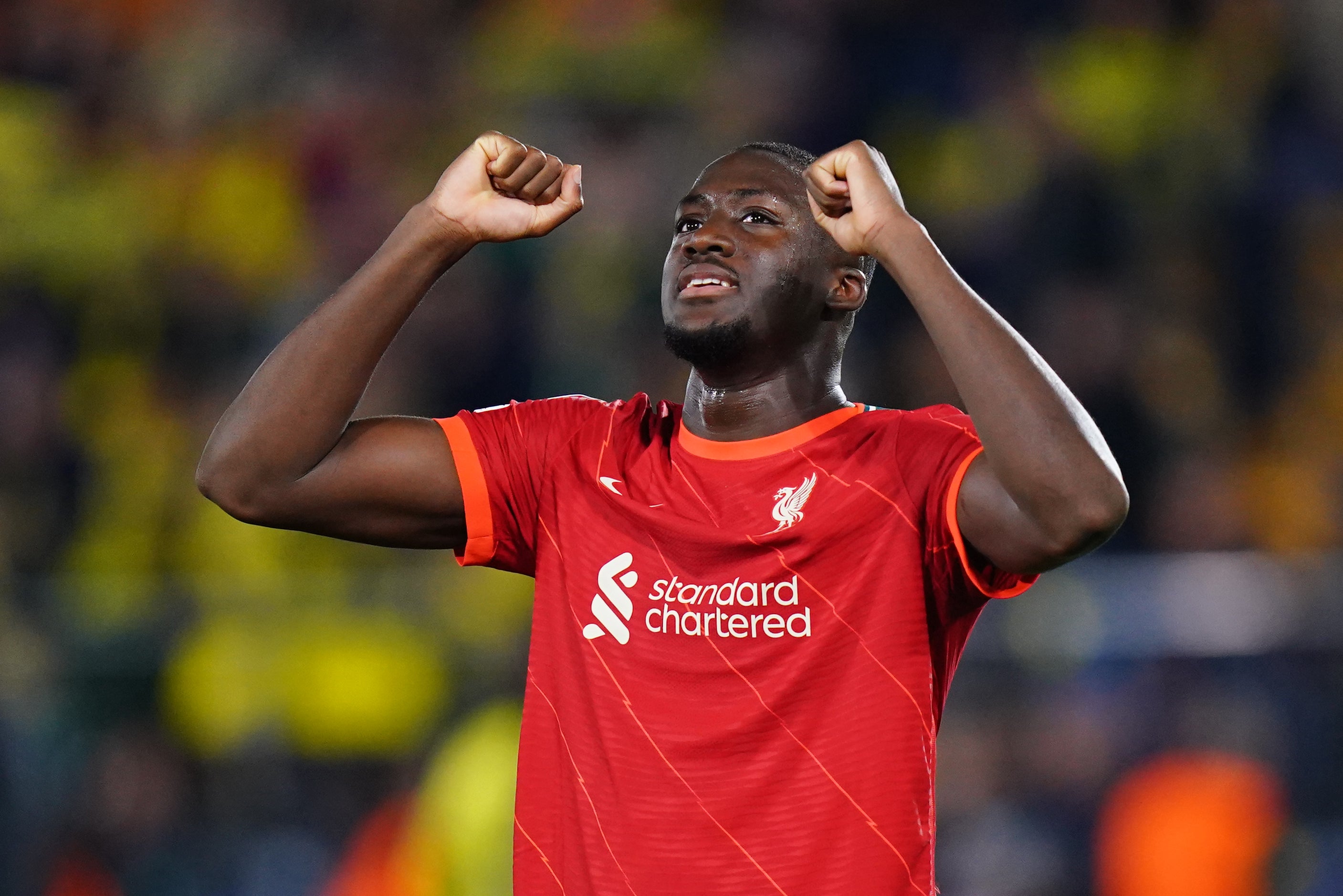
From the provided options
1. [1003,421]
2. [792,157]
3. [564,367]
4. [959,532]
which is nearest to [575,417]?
[792,157]

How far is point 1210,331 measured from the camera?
260 inches

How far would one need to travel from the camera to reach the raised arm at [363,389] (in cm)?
271

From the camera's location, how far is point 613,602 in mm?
2693

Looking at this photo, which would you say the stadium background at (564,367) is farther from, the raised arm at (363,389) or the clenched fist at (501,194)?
the clenched fist at (501,194)

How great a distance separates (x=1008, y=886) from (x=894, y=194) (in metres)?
3.21

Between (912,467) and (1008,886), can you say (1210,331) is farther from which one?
(912,467)

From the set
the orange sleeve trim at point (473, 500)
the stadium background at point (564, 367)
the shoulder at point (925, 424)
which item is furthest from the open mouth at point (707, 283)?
the stadium background at point (564, 367)

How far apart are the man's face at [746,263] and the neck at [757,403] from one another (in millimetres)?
63

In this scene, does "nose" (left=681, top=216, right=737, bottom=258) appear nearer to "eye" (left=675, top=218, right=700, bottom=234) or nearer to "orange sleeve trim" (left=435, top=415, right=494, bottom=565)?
"eye" (left=675, top=218, right=700, bottom=234)

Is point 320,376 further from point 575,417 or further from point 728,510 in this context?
point 728,510

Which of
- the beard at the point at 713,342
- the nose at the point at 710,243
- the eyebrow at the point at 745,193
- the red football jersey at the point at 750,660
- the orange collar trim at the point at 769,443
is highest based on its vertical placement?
the eyebrow at the point at 745,193

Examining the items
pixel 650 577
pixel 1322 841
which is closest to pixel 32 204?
pixel 650 577

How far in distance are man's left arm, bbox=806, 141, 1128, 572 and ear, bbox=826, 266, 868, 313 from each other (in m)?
0.45

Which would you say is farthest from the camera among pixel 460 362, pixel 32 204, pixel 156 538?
pixel 32 204
